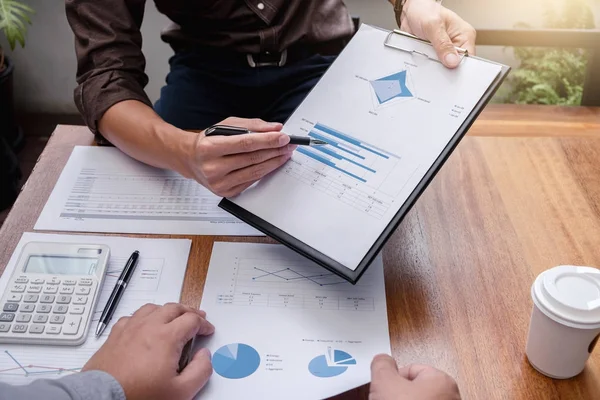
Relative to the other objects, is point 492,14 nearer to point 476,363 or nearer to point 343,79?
point 343,79

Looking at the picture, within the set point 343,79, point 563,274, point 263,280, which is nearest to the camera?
point 563,274

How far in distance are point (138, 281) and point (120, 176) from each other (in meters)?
0.24

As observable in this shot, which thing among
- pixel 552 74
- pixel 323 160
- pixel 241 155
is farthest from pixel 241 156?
pixel 552 74

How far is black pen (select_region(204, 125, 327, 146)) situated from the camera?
0.83m

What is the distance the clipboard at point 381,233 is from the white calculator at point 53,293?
19cm

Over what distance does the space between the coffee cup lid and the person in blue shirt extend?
0.13 m

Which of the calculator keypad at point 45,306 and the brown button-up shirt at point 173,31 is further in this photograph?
the brown button-up shirt at point 173,31

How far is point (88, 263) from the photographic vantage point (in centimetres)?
82

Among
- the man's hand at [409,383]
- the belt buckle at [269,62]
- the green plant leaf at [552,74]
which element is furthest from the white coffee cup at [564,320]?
the green plant leaf at [552,74]

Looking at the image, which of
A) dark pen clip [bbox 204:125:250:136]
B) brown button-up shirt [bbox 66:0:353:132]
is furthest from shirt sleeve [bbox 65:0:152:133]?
dark pen clip [bbox 204:125:250:136]

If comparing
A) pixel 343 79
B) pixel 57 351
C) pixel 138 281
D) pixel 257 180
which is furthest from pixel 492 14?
pixel 57 351

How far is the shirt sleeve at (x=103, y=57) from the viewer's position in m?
0.99

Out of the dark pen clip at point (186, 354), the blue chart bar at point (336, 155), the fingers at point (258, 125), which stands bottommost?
the dark pen clip at point (186, 354)

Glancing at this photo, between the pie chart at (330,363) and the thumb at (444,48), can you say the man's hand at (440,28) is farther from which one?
the pie chart at (330,363)
